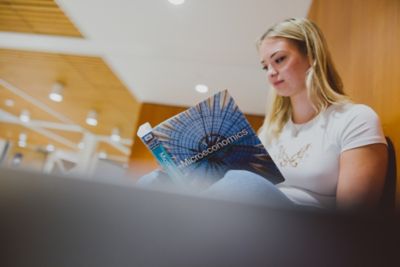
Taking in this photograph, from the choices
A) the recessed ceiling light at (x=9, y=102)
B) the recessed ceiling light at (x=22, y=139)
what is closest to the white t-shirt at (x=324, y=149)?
the recessed ceiling light at (x=9, y=102)

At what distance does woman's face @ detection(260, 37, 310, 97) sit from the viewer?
1.29m

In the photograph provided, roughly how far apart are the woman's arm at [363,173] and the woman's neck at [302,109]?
1.02 feet

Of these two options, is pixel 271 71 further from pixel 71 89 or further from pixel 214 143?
pixel 71 89

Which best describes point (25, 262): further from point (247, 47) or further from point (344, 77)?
point (247, 47)

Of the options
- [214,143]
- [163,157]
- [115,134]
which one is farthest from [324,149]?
[115,134]

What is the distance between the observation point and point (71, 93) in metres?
5.23

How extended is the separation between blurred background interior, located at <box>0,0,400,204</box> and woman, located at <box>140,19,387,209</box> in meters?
0.23

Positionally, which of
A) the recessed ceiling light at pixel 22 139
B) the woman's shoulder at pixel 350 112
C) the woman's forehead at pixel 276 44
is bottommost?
the woman's shoulder at pixel 350 112

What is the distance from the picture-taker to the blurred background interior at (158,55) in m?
1.44

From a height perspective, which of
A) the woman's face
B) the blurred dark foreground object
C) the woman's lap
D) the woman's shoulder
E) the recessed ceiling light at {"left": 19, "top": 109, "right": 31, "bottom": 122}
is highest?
the recessed ceiling light at {"left": 19, "top": 109, "right": 31, "bottom": 122}

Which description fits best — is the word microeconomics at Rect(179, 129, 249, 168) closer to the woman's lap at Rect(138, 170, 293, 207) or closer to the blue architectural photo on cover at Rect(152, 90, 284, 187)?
the blue architectural photo on cover at Rect(152, 90, 284, 187)

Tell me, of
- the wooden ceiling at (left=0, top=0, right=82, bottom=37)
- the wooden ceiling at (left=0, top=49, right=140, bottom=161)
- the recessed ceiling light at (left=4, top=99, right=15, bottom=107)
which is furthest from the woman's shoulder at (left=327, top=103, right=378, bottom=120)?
the recessed ceiling light at (left=4, top=99, right=15, bottom=107)

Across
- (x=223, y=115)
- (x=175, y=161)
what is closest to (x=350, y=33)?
(x=223, y=115)

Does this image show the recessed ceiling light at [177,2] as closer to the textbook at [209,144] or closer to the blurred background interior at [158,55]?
the blurred background interior at [158,55]
